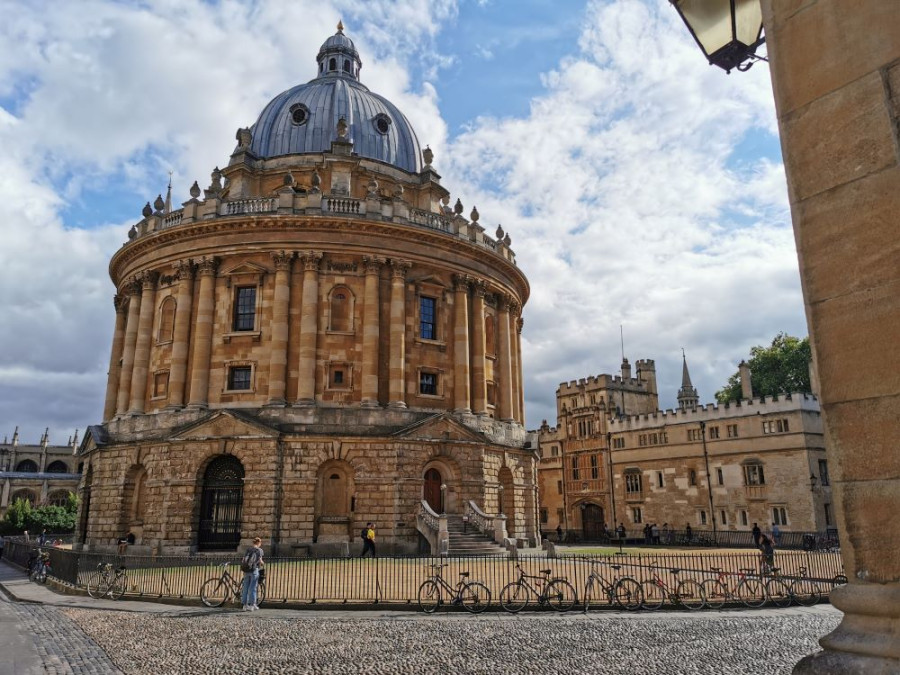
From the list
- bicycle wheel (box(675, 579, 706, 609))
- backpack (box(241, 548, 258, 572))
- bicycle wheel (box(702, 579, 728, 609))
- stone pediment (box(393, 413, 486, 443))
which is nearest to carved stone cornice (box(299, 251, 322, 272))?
stone pediment (box(393, 413, 486, 443))

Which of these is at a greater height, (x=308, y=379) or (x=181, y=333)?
(x=181, y=333)

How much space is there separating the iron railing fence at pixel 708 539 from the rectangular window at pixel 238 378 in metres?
30.8

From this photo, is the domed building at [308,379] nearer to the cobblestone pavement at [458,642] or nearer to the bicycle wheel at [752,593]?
the bicycle wheel at [752,593]

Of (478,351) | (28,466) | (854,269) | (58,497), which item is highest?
(478,351)

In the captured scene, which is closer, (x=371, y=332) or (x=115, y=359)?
(x=371, y=332)

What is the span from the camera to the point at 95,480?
3503cm

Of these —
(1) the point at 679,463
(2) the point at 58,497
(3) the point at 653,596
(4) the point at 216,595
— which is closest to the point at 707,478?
(1) the point at 679,463

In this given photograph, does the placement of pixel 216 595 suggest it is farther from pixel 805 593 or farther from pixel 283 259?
pixel 283 259

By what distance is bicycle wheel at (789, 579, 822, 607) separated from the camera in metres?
18.2

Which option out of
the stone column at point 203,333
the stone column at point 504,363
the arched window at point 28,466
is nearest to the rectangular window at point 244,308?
the stone column at point 203,333

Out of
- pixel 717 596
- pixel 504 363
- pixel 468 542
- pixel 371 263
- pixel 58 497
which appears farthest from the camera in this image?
pixel 58 497

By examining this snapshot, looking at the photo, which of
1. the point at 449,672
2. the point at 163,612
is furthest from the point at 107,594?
the point at 449,672

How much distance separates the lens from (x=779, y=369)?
65250 mm

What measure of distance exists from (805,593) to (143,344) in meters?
32.7
